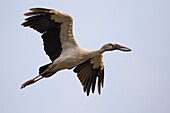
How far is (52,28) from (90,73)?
2289 millimetres

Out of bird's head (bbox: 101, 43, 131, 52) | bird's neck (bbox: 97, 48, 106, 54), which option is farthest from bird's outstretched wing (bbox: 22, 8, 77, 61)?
bird's head (bbox: 101, 43, 131, 52)

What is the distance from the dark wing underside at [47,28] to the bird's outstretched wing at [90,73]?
1.31 metres

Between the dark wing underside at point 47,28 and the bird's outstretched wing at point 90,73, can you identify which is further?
the bird's outstretched wing at point 90,73

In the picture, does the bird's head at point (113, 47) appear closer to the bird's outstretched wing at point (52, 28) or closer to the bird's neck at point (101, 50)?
the bird's neck at point (101, 50)

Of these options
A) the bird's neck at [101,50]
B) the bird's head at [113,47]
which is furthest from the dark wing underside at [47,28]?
the bird's head at [113,47]

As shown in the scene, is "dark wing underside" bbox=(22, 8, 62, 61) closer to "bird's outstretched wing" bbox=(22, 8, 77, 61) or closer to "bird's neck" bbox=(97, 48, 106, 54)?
"bird's outstretched wing" bbox=(22, 8, 77, 61)

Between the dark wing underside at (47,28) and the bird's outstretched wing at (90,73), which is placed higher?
the dark wing underside at (47,28)

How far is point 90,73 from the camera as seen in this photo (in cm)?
1792

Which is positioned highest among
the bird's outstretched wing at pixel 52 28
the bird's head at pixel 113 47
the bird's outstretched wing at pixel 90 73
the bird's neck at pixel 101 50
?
the bird's outstretched wing at pixel 52 28

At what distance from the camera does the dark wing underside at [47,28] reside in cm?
1597

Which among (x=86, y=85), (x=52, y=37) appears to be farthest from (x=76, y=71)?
(x=52, y=37)

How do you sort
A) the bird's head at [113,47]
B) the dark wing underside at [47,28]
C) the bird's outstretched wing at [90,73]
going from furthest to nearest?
the bird's outstretched wing at [90,73] → the bird's head at [113,47] → the dark wing underside at [47,28]

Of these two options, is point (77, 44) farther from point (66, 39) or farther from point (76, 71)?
point (76, 71)

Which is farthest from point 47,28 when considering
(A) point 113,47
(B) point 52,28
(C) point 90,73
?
(C) point 90,73
